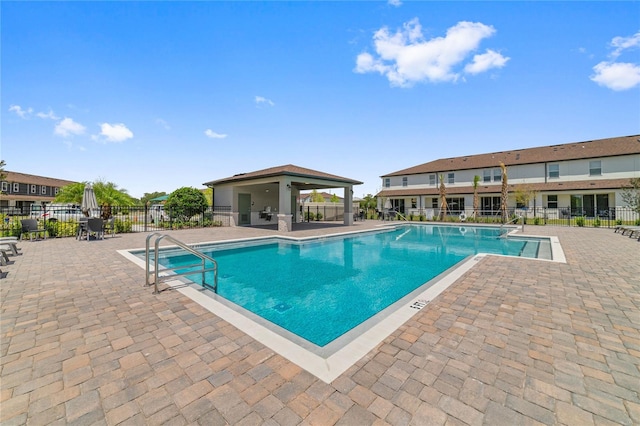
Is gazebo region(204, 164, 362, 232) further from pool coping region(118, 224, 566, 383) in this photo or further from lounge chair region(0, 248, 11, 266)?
pool coping region(118, 224, 566, 383)

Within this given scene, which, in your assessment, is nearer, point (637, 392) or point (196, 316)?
point (637, 392)

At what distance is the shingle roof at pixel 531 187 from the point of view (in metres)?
22.6

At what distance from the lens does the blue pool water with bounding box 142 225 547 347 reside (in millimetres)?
4871

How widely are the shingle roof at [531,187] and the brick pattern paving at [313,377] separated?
25.8 metres

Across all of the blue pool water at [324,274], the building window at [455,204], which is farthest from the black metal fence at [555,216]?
the blue pool water at [324,274]

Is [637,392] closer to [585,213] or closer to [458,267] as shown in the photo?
[458,267]

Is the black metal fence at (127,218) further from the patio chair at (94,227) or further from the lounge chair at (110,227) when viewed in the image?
the patio chair at (94,227)

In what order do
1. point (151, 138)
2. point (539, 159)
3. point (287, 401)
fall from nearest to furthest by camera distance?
point (287, 401)
point (151, 138)
point (539, 159)

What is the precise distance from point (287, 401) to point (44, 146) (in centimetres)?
2725

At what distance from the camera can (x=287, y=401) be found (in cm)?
214

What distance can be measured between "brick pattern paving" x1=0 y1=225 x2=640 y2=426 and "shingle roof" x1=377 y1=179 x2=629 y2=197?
25.8 metres

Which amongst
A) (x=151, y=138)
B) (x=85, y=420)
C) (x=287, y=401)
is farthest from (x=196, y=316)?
(x=151, y=138)

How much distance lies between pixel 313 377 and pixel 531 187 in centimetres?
3153

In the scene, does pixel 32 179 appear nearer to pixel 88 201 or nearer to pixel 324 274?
pixel 88 201
